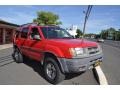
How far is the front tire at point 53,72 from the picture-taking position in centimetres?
600

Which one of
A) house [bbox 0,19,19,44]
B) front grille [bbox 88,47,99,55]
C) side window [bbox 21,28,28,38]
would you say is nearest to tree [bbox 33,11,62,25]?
house [bbox 0,19,19,44]

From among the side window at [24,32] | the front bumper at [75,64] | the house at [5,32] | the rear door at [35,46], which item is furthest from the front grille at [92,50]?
the house at [5,32]

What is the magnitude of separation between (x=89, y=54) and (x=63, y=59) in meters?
0.88

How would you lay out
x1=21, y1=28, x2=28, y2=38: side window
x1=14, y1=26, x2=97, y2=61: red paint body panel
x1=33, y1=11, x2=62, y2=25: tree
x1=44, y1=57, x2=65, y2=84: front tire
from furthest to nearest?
1. x1=33, y1=11, x2=62, y2=25: tree
2. x1=21, y1=28, x2=28, y2=38: side window
3. x1=44, y1=57, x2=65, y2=84: front tire
4. x1=14, y1=26, x2=97, y2=61: red paint body panel

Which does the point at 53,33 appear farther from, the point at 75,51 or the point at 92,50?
the point at 75,51

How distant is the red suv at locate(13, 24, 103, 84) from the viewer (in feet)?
18.7

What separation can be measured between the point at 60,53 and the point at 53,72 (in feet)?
2.58

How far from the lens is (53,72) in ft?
20.6

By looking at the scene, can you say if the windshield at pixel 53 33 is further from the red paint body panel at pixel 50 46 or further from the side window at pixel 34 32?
the side window at pixel 34 32

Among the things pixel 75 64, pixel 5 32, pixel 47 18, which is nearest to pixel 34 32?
pixel 75 64

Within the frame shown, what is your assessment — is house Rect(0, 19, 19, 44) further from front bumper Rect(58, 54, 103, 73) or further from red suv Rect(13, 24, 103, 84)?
front bumper Rect(58, 54, 103, 73)

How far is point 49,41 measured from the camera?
21.6 feet
